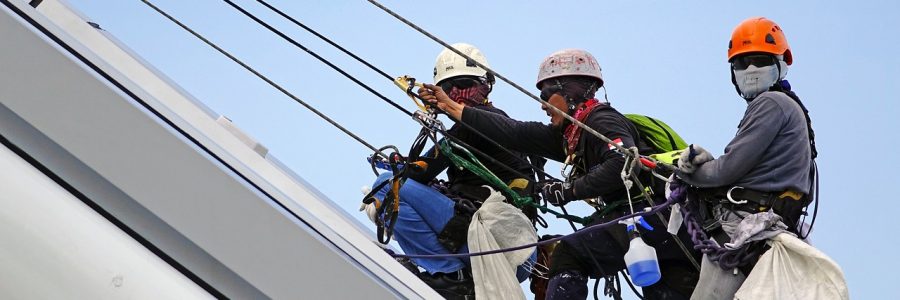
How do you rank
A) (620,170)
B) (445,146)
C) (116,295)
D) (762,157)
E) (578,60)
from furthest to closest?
(445,146), (578,60), (620,170), (762,157), (116,295)

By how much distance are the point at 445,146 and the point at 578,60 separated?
897 mm

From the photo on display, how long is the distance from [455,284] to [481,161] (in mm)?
700

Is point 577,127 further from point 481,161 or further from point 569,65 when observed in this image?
point 481,161

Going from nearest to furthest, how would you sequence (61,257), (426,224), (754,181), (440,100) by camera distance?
(61,257) → (754,181) → (440,100) → (426,224)

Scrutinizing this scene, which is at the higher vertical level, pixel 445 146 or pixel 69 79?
pixel 445 146

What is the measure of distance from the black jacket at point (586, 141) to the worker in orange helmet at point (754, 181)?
656mm

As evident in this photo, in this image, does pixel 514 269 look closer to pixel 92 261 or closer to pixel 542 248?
pixel 542 248

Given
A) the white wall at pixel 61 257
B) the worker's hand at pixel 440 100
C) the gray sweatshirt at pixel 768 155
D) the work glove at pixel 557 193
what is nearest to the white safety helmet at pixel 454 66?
the worker's hand at pixel 440 100

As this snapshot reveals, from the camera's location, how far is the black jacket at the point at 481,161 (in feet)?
20.6

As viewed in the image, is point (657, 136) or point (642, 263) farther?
point (657, 136)

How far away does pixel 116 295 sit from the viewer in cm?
124

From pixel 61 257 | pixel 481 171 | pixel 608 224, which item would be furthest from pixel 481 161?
pixel 61 257

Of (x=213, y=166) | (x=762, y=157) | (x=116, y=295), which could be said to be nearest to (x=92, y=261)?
(x=116, y=295)

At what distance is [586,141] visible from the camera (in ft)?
18.0
